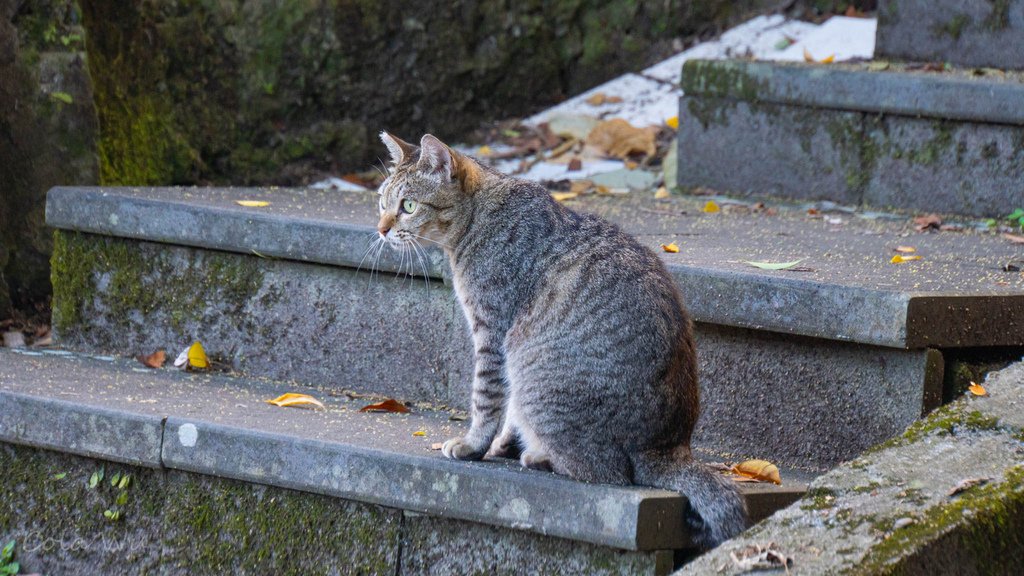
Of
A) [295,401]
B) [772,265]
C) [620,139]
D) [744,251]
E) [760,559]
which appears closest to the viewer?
[760,559]

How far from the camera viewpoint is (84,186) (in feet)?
14.6

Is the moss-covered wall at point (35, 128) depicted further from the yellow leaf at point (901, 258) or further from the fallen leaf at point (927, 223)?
the fallen leaf at point (927, 223)

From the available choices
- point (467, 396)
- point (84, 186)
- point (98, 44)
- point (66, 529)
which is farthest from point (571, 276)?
point (98, 44)

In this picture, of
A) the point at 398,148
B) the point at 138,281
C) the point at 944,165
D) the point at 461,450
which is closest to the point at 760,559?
the point at 461,450

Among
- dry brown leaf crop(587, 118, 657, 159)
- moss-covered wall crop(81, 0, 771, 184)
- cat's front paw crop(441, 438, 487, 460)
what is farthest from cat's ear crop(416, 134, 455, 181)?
dry brown leaf crop(587, 118, 657, 159)

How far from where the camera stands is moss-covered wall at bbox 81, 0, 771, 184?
4.89m

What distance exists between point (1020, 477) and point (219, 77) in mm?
3497

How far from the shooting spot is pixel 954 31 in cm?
517

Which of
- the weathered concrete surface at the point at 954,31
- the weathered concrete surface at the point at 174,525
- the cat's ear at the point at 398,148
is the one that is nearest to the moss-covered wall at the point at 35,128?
the weathered concrete surface at the point at 174,525

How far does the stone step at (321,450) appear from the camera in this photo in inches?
113

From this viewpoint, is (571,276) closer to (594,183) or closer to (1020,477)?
(1020,477)

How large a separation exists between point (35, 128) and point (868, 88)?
2.88 metres

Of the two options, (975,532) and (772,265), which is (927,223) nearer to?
(772,265)

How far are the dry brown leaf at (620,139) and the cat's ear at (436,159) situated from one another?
2.41 meters
